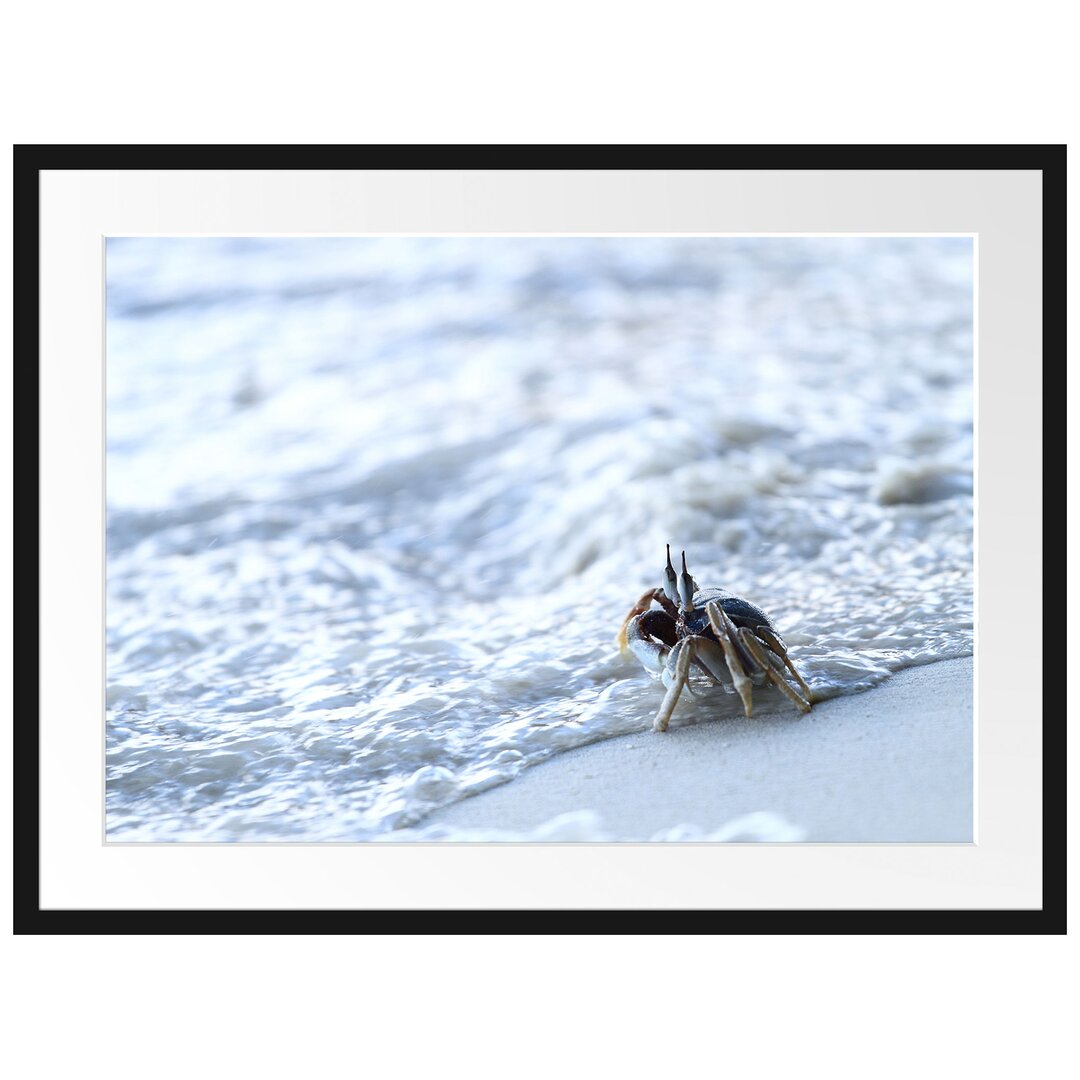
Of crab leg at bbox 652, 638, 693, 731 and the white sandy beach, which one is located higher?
crab leg at bbox 652, 638, 693, 731

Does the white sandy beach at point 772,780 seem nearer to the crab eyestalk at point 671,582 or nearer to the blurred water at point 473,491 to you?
the blurred water at point 473,491

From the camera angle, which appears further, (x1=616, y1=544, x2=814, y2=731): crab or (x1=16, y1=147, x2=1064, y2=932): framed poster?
(x1=616, y1=544, x2=814, y2=731): crab

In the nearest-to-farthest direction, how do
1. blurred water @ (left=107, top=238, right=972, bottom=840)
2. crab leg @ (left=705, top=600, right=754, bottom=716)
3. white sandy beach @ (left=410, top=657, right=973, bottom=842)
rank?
white sandy beach @ (left=410, top=657, right=973, bottom=842), crab leg @ (left=705, top=600, right=754, bottom=716), blurred water @ (left=107, top=238, right=972, bottom=840)

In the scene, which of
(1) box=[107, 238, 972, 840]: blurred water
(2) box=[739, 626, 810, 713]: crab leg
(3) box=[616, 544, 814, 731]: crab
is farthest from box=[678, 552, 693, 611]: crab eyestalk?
(1) box=[107, 238, 972, 840]: blurred water

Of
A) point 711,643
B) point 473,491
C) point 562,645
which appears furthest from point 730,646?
point 473,491

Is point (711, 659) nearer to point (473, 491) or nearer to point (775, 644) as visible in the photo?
point (775, 644)

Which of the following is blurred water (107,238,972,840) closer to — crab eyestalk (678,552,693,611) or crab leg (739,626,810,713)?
crab leg (739,626,810,713)

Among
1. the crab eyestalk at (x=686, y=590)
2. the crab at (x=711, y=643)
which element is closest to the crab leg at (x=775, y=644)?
the crab at (x=711, y=643)
